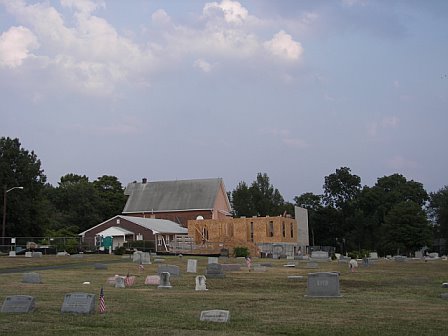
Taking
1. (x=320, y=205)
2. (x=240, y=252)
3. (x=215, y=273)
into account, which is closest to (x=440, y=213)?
(x=320, y=205)

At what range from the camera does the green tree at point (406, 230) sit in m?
97.1

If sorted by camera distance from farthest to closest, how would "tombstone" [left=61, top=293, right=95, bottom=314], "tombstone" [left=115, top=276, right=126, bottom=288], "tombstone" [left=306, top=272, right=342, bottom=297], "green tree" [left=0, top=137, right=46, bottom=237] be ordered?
"green tree" [left=0, top=137, right=46, bottom=237]
"tombstone" [left=115, top=276, right=126, bottom=288]
"tombstone" [left=306, top=272, right=342, bottom=297]
"tombstone" [left=61, top=293, right=95, bottom=314]

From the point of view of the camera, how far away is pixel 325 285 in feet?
62.8

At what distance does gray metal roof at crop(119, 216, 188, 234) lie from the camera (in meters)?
76.4

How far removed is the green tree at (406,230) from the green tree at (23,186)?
51.5 meters

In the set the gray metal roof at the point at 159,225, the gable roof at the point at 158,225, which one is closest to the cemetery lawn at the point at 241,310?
the gable roof at the point at 158,225

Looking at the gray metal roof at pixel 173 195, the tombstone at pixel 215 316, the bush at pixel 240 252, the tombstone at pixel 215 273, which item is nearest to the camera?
the tombstone at pixel 215 316

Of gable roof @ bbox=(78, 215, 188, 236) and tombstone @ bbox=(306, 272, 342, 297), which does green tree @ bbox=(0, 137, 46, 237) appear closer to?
gable roof @ bbox=(78, 215, 188, 236)

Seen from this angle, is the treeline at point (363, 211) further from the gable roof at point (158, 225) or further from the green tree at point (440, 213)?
the gable roof at point (158, 225)

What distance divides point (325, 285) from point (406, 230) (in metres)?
81.6

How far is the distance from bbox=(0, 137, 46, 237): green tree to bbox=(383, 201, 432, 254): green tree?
169 feet

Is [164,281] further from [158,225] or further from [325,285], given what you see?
[158,225]

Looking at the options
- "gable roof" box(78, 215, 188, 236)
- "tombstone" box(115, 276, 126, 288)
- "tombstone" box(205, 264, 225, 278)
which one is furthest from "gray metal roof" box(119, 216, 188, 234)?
"tombstone" box(115, 276, 126, 288)

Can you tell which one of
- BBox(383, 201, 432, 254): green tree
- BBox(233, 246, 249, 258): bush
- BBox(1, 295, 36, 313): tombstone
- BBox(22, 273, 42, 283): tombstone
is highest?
BBox(383, 201, 432, 254): green tree
